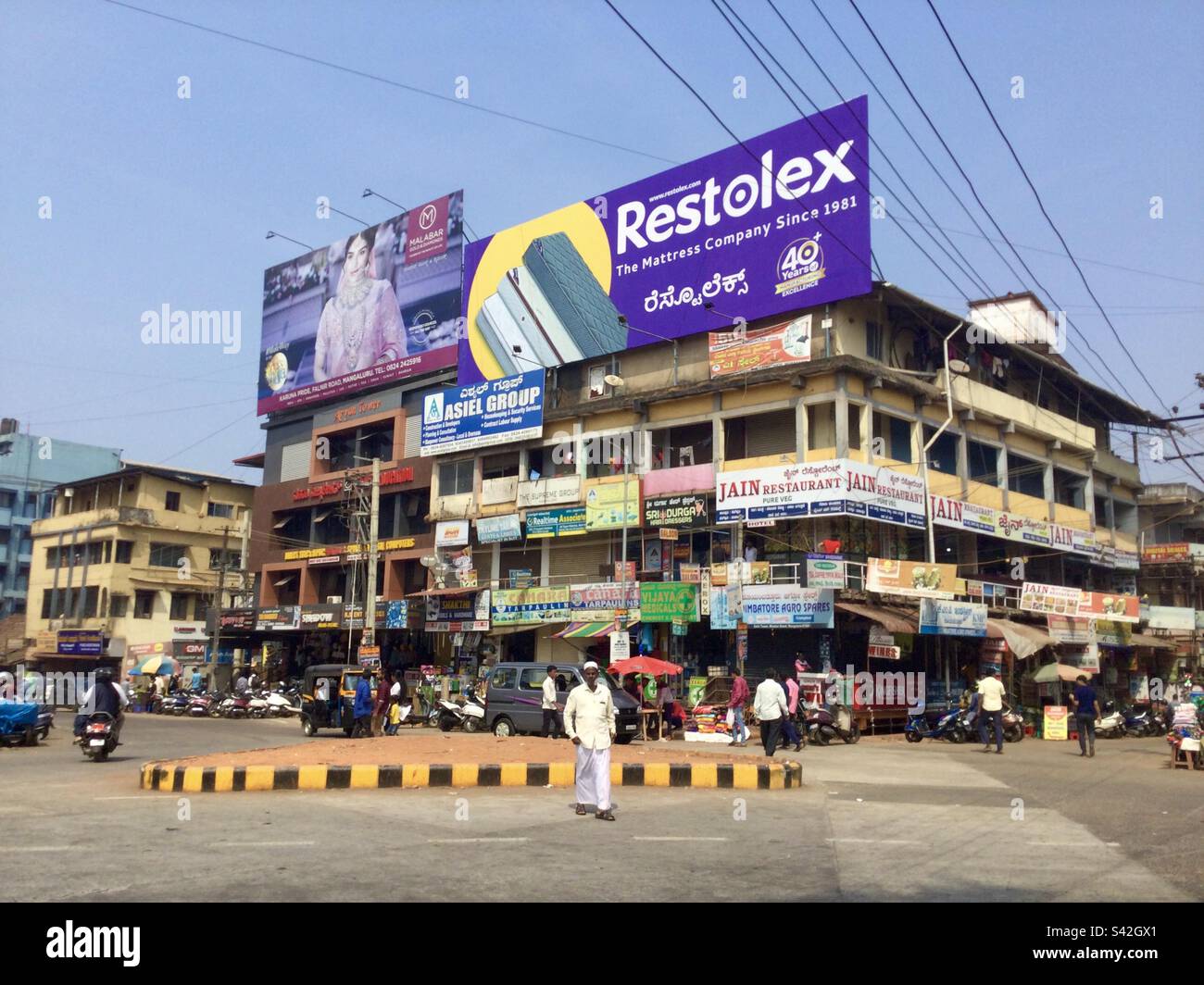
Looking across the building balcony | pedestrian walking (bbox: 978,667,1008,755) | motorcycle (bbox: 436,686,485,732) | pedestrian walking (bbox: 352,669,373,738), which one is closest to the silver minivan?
motorcycle (bbox: 436,686,485,732)

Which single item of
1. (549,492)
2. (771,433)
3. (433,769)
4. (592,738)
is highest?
(771,433)

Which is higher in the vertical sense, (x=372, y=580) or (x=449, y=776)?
(x=372, y=580)

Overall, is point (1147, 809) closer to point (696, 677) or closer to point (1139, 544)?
point (696, 677)

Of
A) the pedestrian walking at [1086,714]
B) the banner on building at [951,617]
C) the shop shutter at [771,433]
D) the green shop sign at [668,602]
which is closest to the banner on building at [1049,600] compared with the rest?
the banner on building at [951,617]

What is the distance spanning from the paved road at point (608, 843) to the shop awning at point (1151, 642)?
2458 centimetres

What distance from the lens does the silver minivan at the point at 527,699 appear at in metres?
23.0

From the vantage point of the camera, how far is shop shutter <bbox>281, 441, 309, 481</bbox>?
49.6m

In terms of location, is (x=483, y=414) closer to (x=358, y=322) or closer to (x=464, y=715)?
(x=358, y=322)

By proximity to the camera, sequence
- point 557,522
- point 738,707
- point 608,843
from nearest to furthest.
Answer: point 608,843 → point 738,707 → point 557,522

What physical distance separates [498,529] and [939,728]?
1769 centimetres

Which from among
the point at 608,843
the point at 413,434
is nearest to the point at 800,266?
the point at 413,434

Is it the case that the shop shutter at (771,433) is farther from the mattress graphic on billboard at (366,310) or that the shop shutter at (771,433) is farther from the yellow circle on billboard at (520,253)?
the mattress graphic on billboard at (366,310)

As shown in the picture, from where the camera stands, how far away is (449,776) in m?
14.0
